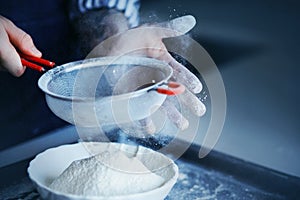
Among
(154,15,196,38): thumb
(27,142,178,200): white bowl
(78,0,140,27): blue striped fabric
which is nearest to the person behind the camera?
(27,142,178,200): white bowl

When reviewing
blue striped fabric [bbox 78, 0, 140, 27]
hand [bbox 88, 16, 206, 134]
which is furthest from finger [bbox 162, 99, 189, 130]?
blue striped fabric [bbox 78, 0, 140, 27]

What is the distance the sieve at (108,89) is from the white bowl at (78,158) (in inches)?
2.2

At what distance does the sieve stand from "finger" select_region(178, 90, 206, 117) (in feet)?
0.20

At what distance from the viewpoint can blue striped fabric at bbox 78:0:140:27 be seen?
4.27 feet

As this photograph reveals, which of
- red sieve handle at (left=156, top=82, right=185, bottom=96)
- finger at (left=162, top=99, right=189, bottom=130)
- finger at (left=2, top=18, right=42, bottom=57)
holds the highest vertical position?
finger at (left=2, top=18, right=42, bottom=57)

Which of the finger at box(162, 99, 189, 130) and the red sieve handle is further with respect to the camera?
the finger at box(162, 99, 189, 130)

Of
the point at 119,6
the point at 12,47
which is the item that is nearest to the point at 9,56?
the point at 12,47

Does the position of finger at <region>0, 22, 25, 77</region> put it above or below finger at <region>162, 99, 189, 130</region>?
above

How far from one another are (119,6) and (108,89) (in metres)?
0.38

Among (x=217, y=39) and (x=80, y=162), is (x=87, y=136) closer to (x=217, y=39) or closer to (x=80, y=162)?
(x=80, y=162)

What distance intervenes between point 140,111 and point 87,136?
0.22m

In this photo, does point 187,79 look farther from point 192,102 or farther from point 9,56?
point 9,56

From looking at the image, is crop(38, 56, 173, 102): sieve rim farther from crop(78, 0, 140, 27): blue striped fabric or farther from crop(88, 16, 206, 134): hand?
crop(78, 0, 140, 27): blue striped fabric

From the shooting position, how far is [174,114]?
974 millimetres
